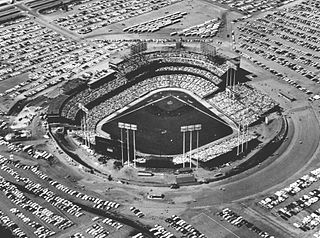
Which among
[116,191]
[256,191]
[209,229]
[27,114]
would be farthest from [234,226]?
[27,114]

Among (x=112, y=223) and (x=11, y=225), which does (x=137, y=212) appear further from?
(x=11, y=225)

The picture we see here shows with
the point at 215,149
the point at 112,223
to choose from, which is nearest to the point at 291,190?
the point at 215,149

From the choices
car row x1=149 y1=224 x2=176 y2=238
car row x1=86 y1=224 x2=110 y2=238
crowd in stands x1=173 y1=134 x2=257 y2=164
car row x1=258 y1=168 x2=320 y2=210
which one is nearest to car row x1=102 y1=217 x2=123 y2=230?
car row x1=86 y1=224 x2=110 y2=238

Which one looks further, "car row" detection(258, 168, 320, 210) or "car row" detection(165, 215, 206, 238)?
"car row" detection(258, 168, 320, 210)

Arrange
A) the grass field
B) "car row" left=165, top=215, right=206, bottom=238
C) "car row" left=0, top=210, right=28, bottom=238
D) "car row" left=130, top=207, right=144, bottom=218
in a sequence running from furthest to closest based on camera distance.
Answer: the grass field
"car row" left=130, top=207, right=144, bottom=218
"car row" left=0, top=210, right=28, bottom=238
"car row" left=165, top=215, right=206, bottom=238

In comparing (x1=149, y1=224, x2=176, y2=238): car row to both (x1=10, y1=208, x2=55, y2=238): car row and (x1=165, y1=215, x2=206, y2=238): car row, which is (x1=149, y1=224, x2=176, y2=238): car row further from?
(x1=10, y1=208, x2=55, y2=238): car row

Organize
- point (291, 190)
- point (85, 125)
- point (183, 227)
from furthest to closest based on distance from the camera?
point (85, 125)
point (291, 190)
point (183, 227)
